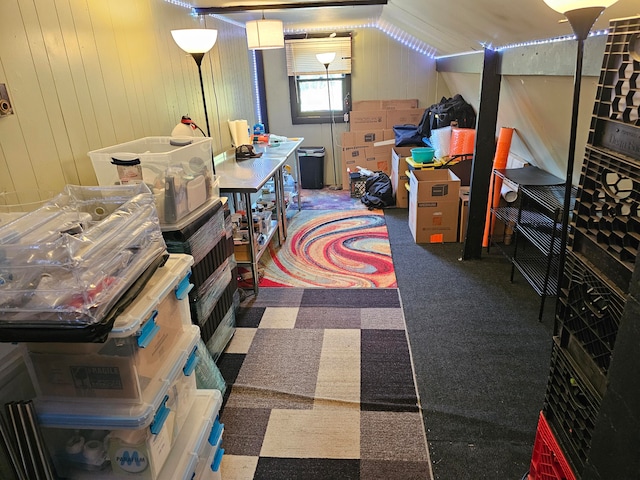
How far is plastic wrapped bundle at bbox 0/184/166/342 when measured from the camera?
101 centimetres

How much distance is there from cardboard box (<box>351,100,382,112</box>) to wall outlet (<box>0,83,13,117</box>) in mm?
4546

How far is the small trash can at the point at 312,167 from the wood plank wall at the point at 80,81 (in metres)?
2.73

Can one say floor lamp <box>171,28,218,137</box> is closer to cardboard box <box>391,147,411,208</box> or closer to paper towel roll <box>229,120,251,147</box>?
paper towel roll <box>229,120,251,147</box>

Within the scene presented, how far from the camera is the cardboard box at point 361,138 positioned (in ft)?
18.2

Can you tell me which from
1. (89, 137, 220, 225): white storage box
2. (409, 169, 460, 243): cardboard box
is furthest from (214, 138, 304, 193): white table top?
(409, 169, 460, 243): cardboard box

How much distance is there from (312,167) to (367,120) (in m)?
0.93

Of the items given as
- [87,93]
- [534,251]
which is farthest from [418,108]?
[87,93]

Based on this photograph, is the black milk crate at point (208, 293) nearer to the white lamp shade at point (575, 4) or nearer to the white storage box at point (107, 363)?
the white storage box at point (107, 363)

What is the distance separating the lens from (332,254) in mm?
3738

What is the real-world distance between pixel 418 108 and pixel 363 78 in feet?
2.65

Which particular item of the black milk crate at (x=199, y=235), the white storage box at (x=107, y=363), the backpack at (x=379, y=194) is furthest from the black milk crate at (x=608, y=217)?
the backpack at (x=379, y=194)

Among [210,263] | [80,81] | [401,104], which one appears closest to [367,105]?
[401,104]

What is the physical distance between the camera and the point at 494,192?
3521mm

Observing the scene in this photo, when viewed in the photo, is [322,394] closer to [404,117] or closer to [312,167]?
[312,167]
